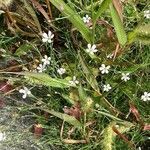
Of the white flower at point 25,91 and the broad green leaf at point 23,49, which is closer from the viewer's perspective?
the white flower at point 25,91

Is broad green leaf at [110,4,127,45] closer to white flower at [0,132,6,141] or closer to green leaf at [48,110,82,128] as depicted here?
green leaf at [48,110,82,128]

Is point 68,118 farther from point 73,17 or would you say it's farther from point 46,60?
point 73,17

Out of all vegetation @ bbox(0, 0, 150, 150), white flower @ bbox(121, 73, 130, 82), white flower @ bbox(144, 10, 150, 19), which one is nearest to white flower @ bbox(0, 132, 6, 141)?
vegetation @ bbox(0, 0, 150, 150)

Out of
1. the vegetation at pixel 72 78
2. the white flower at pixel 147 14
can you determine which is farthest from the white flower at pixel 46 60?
the white flower at pixel 147 14

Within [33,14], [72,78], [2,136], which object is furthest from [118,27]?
[2,136]

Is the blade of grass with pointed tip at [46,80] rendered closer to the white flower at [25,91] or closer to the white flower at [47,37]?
the white flower at [25,91]

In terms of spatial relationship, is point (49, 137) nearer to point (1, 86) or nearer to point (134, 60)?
point (1, 86)
